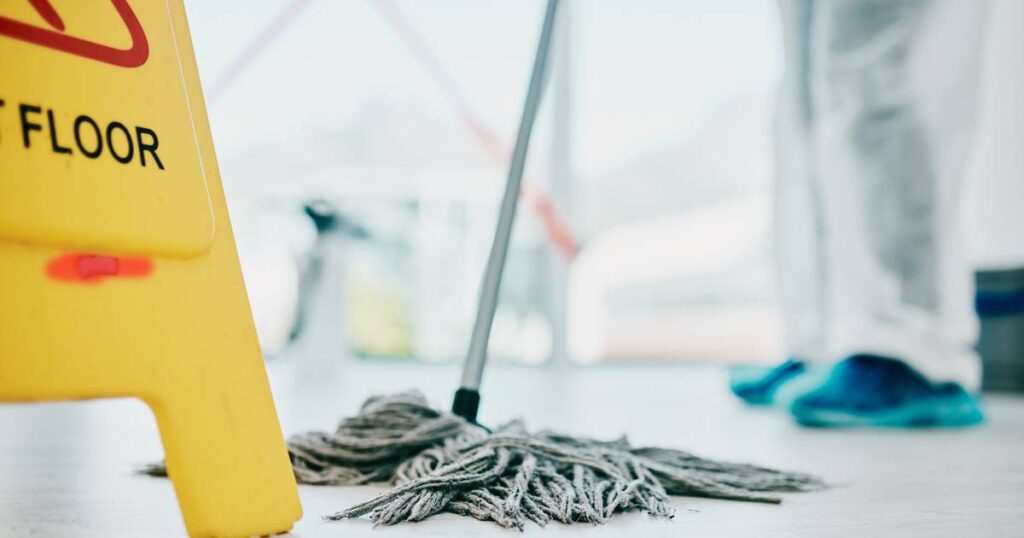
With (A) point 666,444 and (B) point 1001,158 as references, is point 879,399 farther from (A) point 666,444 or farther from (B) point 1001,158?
(B) point 1001,158

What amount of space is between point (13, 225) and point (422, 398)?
1.49ft

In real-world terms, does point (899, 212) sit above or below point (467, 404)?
above

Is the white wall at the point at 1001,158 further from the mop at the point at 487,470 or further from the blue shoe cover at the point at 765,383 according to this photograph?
the mop at the point at 487,470

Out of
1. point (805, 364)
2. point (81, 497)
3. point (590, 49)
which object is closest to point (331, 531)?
point (81, 497)

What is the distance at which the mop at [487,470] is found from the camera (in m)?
0.59

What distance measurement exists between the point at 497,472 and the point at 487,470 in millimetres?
14

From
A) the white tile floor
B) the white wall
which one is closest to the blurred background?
the white wall

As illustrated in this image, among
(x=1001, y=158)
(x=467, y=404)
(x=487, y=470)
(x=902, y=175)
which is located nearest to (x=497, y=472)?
(x=487, y=470)

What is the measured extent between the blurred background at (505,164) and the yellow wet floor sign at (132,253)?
2.55 meters

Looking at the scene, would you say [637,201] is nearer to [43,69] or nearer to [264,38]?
[264,38]

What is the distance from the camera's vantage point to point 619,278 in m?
3.36

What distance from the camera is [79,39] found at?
472 millimetres

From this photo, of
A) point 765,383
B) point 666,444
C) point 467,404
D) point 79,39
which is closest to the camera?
point 79,39

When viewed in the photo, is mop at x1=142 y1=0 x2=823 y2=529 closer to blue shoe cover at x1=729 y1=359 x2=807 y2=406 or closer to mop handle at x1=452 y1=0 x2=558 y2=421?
mop handle at x1=452 y1=0 x2=558 y2=421
